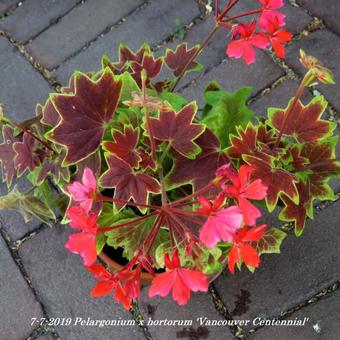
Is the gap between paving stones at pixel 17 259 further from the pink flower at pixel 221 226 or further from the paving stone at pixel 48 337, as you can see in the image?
the pink flower at pixel 221 226

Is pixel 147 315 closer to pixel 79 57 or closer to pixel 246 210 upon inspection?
pixel 246 210

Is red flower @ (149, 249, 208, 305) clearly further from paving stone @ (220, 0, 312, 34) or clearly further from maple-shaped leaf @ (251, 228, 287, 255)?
paving stone @ (220, 0, 312, 34)

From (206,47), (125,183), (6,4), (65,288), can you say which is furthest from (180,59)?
(6,4)

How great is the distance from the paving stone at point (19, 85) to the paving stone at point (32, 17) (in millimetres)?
73

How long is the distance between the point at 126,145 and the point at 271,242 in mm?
451

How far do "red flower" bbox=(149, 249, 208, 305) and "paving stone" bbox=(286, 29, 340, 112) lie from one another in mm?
1156

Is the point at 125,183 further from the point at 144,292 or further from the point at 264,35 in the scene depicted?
the point at 144,292

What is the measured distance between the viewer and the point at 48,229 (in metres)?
1.58

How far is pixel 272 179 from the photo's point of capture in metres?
0.90

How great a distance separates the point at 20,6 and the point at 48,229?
968 mm

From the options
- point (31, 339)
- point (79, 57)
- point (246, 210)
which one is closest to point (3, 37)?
point (79, 57)

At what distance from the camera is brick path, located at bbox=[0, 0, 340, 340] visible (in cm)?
140

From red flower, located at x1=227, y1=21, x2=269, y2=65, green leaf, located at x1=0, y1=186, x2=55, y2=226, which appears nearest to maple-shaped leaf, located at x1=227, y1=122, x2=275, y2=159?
red flower, located at x1=227, y1=21, x2=269, y2=65

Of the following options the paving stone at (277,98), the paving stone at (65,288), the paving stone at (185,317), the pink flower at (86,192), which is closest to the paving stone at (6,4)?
the paving stone at (65,288)
